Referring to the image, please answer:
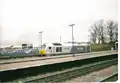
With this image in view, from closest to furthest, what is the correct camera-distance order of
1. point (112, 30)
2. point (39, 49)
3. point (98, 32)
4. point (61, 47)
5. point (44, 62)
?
point (39, 49), point (98, 32), point (112, 30), point (61, 47), point (44, 62)

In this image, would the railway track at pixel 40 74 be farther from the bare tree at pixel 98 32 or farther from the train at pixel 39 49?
the bare tree at pixel 98 32

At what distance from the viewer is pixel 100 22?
11.7 feet

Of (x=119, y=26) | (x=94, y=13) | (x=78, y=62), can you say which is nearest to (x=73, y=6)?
(x=94, y=13)

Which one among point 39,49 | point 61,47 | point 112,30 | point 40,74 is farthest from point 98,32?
point 40,74

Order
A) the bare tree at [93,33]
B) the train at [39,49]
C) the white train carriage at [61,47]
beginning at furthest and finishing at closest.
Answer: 1. the bare tree at [93,33]
2. the white train carriage at [61,47]
3. the train at [39,49]

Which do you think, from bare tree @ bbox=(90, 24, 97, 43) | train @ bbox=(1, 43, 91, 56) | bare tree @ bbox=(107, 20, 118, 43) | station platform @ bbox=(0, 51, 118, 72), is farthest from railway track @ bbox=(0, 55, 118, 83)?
bare tree @ bbox=(107, 20, 118, 43)

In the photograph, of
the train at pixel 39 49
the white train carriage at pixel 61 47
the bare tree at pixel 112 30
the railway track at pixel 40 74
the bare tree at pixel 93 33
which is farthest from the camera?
the bare tree at pixel 112 30

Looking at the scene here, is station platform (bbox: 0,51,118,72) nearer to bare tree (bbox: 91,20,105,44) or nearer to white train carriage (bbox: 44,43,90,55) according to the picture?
white train carriage (bbox: 44,43,90,55)

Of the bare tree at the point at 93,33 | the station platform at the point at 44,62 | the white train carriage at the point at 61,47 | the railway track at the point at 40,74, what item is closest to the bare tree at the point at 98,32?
the bare tree at the point at 93,33

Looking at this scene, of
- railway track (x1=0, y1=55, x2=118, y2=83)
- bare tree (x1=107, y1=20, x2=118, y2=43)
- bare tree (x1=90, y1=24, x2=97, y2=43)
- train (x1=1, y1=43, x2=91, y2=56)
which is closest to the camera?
train (x1=1, y1=43, x2=91, y2=56)

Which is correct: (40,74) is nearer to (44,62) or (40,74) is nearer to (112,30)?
(44,62)

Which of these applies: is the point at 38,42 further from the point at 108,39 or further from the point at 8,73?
the point at 108,39

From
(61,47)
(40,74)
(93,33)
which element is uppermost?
(93,33)

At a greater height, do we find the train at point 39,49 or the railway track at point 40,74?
the train at point 39,49
